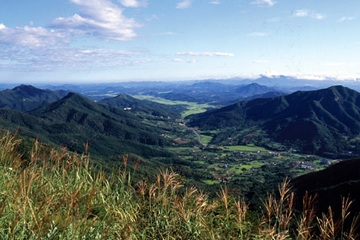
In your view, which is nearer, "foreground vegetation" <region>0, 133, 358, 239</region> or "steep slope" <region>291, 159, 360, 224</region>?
"foreground vegetation" <region>0, 133, 358, 239</region>

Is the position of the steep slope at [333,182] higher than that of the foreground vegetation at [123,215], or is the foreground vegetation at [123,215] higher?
the foreground vegetation at [123,215]

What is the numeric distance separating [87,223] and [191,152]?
614ft

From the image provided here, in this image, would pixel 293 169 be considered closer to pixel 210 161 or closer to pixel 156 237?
pixel 210 161

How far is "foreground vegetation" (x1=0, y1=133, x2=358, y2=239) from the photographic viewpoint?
411 cm

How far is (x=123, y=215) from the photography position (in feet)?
17.6

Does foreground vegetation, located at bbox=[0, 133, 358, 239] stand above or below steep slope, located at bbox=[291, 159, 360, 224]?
above

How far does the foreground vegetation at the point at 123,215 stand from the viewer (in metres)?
4.11

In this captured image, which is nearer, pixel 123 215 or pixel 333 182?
pixel 123 215

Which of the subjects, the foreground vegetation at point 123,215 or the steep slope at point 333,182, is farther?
the steep slope at point 333,182

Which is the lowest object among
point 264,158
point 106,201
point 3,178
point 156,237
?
point 264,158

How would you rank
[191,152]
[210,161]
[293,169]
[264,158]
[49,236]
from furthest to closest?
1. [191,152]
2. [264,158]
3. [210,161]
4. [293,169]
5. [49,236]

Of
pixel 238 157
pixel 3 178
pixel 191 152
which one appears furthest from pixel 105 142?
pixel 3 178

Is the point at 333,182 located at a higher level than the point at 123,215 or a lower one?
lower

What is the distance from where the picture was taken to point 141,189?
6.08 meters
